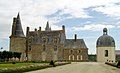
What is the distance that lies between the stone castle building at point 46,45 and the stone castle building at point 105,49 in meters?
3.93

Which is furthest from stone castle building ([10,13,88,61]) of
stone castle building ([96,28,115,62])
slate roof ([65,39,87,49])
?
stone castle building ([96,28,115,62])

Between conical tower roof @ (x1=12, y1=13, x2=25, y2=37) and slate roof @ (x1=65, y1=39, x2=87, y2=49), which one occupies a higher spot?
conical tower roof @ (x1=12, y1=13, x2=25, y2=37)

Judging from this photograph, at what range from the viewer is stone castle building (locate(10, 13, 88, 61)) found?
7544 cm

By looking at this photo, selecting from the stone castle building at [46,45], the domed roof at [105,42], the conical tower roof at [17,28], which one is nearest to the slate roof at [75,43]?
the stone castle building at [46,45]

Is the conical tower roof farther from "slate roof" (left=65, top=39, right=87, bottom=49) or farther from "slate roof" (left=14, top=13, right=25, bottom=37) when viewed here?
"slate roof" (left=65, top=39, right=87, bottom=49)

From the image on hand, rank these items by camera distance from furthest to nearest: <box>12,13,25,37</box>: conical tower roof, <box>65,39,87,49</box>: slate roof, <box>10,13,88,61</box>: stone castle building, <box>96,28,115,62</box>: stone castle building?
<box>65,39,87,49</box>: slate roof, <box>12,13,25,37</box>: conical tower roof, <box>10,13,88,61</box>: stone castle building, <box>96,28,115,62</box>: stone castle building

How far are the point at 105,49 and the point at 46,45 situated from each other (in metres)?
17.4

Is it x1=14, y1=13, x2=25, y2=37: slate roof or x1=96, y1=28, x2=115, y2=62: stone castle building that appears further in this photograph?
x1=14, y1=13, x2=25, y2=37: slate roof

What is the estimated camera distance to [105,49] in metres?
73.9

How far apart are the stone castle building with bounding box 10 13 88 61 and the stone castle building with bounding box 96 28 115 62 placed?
12.9 ft

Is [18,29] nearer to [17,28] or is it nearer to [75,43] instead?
[17,28]

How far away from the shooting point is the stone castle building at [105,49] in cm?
7294

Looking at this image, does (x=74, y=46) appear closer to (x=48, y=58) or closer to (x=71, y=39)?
(x=71, y=39)

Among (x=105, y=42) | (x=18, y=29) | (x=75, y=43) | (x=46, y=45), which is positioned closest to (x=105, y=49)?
(x=105, y=42)
